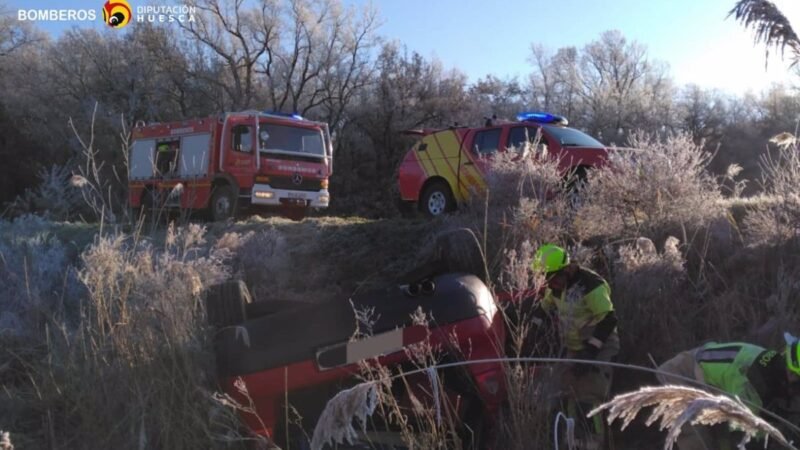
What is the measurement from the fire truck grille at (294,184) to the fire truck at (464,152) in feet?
10.6

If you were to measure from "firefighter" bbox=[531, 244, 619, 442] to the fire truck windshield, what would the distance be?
10213mm

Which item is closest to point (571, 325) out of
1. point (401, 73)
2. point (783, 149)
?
point (783, 149)

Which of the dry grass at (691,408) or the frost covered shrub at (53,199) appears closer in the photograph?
the dry grass at (691,408)

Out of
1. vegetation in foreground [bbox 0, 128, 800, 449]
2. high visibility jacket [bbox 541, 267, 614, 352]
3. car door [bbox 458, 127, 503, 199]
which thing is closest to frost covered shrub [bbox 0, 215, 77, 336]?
vegetation in foreground [bbox 0, 128, 800, 449]

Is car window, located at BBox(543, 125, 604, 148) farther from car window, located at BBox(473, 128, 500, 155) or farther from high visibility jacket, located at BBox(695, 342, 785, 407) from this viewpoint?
high visibility jacket, located at BBox(695, 342, 785, 407)

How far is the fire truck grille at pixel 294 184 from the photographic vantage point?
13523mm

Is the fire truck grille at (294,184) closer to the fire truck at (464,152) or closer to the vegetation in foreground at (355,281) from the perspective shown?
the fire truck at (464,152)

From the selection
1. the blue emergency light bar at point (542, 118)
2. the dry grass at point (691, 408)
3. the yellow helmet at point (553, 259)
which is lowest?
the dry grass at point (691, 408)

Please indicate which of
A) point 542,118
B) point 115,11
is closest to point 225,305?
point 542,118

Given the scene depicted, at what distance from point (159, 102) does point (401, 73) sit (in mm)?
10597

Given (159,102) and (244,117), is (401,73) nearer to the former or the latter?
(159,102)

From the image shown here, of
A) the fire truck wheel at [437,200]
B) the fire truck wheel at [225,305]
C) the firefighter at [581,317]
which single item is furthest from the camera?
the fire truck wheel at [437,200]

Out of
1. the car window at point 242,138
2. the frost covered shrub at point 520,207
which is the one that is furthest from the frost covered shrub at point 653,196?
the car window at point 242,138

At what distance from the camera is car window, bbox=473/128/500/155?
9.96 metres
